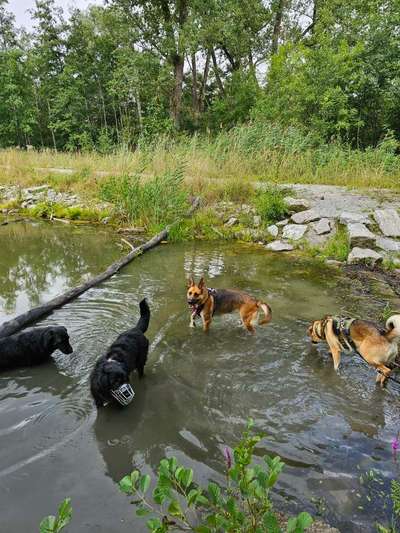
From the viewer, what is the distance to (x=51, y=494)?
2604 millimetres

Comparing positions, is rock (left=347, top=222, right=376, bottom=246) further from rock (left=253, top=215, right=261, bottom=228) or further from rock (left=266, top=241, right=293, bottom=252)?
rock (left=253, top=215, right=261, bottom=228)

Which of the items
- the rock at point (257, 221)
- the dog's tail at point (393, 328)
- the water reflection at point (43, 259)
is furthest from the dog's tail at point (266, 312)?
the rock at point (257, 221)

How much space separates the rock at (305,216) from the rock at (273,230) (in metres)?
0.58

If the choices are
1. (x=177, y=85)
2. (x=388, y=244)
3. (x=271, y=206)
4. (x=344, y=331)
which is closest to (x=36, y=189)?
(x=271, y=206)

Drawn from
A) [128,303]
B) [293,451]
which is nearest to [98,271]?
[128,303]

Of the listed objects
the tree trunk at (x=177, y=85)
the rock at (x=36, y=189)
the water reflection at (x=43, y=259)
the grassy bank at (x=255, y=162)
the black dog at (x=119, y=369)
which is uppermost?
the tree trunk at (x=177, y=85)

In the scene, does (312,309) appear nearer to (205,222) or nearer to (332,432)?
(332,432)

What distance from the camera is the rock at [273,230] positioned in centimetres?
1040

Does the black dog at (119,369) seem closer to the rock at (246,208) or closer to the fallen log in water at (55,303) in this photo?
the fallen log in water at (55,303)

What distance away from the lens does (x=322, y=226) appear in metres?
9.94

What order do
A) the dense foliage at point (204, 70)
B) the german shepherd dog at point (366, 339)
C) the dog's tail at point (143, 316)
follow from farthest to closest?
the dense foliage at point (204, 70) → the dog's tail at point (143, 316) → the german shepherd dog at point (366, 339)

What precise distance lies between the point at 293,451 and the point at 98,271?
5.92 meters

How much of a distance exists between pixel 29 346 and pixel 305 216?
8.30 metres

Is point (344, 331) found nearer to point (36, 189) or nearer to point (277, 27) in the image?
point (36, 189)
